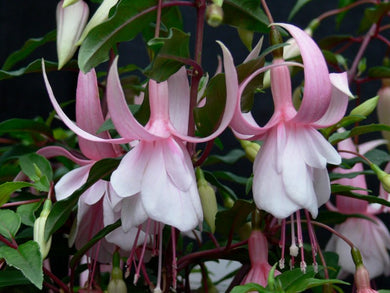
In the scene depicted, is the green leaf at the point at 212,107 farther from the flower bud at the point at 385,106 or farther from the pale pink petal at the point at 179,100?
the flower bud at the point at 385,106

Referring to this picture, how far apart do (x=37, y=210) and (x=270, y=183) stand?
34cm

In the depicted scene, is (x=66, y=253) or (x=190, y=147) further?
(x=66, y=253)

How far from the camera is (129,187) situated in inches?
21.0

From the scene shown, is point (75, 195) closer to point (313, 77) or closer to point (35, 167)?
point (35, 167)

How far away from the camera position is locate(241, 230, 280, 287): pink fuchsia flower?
2.09ft

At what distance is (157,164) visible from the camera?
536 mm

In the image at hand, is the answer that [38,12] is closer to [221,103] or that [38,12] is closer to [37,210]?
[37,210]

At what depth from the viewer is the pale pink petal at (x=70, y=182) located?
615mm

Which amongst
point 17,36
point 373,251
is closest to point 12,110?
point 17,36

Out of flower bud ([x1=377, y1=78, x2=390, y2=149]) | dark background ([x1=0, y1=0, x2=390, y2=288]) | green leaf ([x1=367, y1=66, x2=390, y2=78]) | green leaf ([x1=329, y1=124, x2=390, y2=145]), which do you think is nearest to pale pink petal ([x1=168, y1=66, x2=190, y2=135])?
green leaf ([x1=329, y1=124, x2=390, y2=145])

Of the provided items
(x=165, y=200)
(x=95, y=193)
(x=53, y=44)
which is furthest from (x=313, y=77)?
(x=53, y=44)

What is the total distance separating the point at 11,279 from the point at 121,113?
0.26 metres

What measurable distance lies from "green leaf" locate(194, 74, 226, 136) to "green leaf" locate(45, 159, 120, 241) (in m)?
0.10

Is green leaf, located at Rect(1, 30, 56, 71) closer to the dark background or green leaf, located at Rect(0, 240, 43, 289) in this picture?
green leaf, located at Rect(0, 240, 43, 289)
